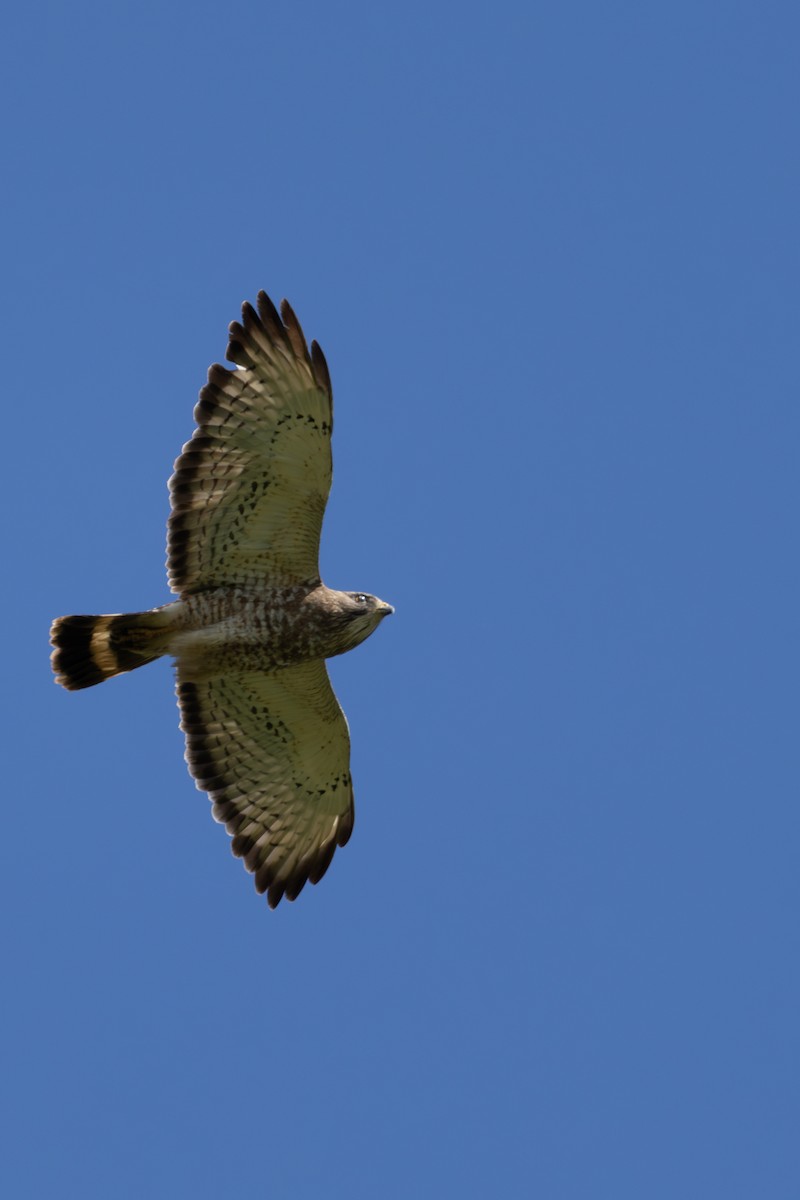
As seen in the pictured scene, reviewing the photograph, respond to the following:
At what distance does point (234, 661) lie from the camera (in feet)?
42.5

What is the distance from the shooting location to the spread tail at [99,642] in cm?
1268

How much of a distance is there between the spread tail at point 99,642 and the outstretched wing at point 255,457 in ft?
1.09

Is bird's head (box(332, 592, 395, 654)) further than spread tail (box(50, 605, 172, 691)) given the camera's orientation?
Yes

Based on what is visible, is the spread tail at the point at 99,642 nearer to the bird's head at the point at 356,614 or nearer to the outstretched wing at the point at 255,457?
the outstretched wing at the point at 255,457

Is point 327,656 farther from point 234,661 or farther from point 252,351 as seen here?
point 252,351

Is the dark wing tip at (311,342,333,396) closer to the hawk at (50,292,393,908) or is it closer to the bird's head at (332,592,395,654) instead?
the hawk at (50,292,393,908)

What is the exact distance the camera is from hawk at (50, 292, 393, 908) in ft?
40.5

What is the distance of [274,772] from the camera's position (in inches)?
539

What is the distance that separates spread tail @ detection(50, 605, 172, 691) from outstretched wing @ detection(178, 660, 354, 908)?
27.2 inches

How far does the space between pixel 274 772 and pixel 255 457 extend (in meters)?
2.47

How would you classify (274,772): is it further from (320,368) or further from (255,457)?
(320,368)

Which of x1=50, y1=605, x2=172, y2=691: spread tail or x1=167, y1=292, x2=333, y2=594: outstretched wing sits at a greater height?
x1=167, y1=292, x2=333, y2=594: outstretched wing

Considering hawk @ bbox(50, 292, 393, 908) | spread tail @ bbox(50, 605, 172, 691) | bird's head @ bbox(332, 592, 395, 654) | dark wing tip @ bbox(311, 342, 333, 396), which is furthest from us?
bird's head @ bbox(332, 592, 395, 654)

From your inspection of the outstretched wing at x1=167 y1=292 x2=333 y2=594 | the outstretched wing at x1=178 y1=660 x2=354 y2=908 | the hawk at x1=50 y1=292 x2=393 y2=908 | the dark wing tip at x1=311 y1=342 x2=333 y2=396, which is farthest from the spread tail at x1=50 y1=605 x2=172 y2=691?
the dark wing tip at x1=311 y1=342 x2=333 y2=396
